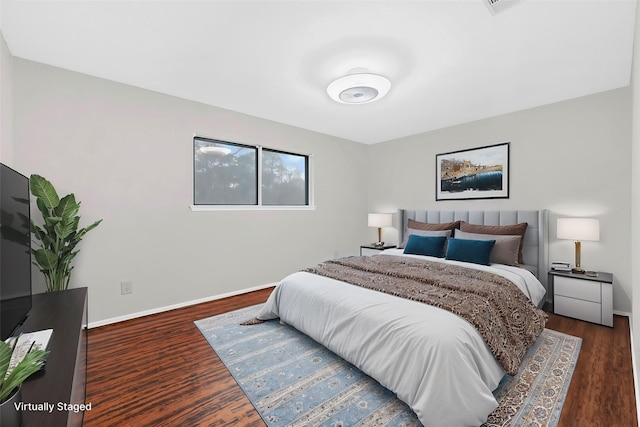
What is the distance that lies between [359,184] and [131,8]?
418cm

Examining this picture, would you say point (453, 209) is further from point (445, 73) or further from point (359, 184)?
point (445, 73)

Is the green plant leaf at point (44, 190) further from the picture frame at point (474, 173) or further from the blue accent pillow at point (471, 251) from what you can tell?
the picture frame at point (474, 173)

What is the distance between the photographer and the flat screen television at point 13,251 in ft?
3.92

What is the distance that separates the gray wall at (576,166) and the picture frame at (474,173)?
0.27 ft

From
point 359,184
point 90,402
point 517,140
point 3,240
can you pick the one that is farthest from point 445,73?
point 90,402

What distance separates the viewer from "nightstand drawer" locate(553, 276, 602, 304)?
9.09ft

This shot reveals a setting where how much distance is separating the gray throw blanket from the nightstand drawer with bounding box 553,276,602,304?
0.78 m

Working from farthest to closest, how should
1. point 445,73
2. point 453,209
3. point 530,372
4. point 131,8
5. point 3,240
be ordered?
point 453,209, point 445,73, point 530,372, point 131,8, point 3,240

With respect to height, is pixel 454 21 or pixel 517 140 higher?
pixel 454 21

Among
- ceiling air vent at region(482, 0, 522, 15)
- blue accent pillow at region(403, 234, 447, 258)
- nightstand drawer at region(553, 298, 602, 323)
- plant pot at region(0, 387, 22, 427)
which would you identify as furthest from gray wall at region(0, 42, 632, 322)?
plant pot at region(0, 387, 22, 427)

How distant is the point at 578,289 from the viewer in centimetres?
287

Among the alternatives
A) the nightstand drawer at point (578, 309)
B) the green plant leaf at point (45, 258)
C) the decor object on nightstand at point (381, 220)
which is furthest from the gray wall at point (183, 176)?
the decor object on nightstand at point (381, 220)

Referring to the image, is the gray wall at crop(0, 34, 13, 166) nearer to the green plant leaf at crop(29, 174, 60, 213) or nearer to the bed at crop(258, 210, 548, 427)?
the green plant leaf at crop(29, 174, 60, 213)

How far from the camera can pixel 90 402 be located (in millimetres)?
1736
